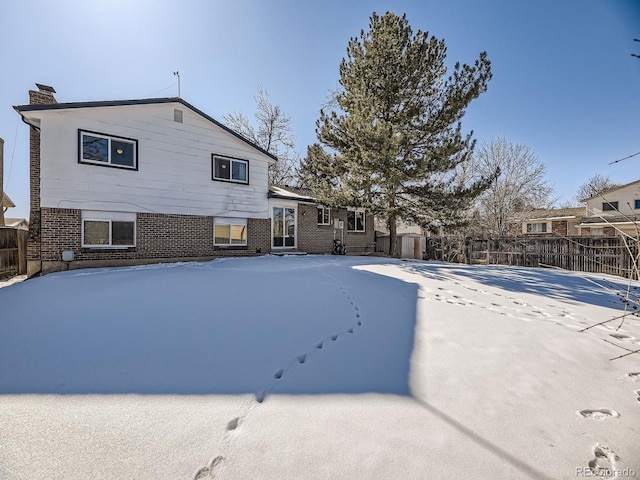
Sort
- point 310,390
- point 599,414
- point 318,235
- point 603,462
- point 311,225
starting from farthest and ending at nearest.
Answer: point 318,235 → point 311,225 → point 310,390 → point 599,414 → point 603,462

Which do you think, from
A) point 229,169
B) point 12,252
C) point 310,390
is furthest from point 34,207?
point 310,390

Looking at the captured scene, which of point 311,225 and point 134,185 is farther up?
point 134,185

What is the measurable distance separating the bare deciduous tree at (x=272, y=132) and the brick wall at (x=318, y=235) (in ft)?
37.6

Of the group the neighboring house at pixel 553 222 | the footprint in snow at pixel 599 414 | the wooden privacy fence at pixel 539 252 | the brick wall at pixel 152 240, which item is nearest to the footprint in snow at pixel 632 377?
the footprint in snow at pixel 599 414

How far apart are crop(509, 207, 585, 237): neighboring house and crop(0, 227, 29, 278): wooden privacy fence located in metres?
35.6

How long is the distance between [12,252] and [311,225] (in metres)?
12.3

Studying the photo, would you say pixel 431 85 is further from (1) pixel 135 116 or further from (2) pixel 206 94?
(1) pixel 135 116

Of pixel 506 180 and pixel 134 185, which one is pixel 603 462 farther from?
pixel 506 180

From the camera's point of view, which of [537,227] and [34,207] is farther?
[537,227]

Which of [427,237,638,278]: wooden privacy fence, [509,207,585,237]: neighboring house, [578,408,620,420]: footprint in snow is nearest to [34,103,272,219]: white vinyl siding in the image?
[427,237,638,278]: wooden privacy fence

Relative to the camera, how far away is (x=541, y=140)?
73.6ft

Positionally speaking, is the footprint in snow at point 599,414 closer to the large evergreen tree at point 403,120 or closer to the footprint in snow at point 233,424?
Answer: the footprint in snow at point 233,424

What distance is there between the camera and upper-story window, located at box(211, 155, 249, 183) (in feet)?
41.4

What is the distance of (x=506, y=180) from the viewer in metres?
23.2
